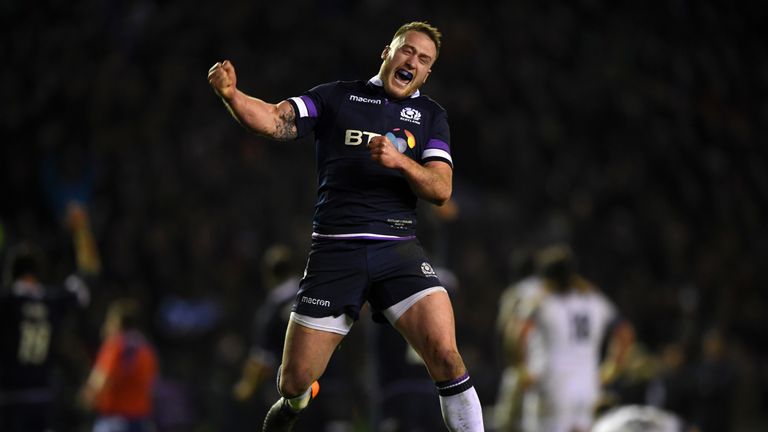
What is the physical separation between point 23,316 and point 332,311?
480cm

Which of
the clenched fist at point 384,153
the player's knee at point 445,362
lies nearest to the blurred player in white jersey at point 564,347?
the player's knee at point 445,362

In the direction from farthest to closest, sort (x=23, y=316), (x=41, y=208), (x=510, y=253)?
(x=510, y=253), (x=41, y=208), (x=23, y=316)

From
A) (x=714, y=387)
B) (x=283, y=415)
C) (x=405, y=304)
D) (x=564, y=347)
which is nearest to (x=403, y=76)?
(x=405, y=304)

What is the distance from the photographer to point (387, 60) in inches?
238

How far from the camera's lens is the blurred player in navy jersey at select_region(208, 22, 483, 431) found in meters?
5.74

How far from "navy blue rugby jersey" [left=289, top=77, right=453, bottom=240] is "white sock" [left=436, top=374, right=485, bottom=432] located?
0.77 meters

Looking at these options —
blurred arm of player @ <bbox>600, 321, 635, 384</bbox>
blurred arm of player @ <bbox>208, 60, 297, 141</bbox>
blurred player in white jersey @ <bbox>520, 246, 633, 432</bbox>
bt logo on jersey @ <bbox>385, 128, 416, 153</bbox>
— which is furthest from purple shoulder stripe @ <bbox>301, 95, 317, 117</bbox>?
blurred arm of player @ <bbox>600, 321, 635, 384</bbox>

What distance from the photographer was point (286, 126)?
5.77 m

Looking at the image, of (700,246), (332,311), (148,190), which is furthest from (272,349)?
(700,246)

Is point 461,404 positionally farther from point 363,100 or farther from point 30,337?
point 30,337

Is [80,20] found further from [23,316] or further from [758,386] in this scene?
[758,386]

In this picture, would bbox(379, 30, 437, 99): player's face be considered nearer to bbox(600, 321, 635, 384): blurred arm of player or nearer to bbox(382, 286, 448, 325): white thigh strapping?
bbox(382, 286, 448, 325): white thigh strapping

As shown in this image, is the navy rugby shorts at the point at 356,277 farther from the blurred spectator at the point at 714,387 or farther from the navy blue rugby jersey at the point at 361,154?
the blurred spectator at the point at 714,387

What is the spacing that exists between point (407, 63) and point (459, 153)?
460 inches
